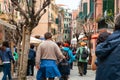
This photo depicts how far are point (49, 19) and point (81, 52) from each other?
67.4 meters

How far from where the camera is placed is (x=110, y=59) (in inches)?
224

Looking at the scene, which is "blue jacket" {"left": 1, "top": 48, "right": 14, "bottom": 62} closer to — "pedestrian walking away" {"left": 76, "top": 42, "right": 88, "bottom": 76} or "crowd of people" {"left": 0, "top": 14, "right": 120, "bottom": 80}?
"crowd of people" {"left": 0, "top": 14, "right": 120, "bottom": 80}

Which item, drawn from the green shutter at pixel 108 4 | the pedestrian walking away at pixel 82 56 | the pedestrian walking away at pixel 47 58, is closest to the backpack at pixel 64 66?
the pedestrian walking away at pixel 47 58

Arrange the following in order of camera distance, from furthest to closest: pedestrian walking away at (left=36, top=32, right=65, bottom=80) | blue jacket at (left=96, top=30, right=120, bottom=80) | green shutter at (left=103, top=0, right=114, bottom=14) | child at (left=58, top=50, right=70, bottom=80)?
green shutter at (left=103, top=0, right=114, bottom=14) < child at (left=58, top=50, right=70, bottom=80) < pedestrian walking away at (left=36, top=32, right=65, bottom=80) < blue jacket at (left=96, top=30, right=120, bottom=80)

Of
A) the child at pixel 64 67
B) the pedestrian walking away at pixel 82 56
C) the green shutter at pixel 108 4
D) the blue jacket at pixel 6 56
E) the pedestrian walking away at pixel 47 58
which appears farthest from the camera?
the green shutter at pixel 108 4

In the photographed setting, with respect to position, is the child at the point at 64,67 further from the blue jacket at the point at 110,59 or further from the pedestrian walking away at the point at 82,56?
the blue jacket at the point at 110,59

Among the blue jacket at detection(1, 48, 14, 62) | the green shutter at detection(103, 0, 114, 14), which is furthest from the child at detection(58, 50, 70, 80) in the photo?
the green shutter at detection(103, 0, 114, 14)

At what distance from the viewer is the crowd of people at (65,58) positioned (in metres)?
5.69

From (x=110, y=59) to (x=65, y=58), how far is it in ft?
31.6

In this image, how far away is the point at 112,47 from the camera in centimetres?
570

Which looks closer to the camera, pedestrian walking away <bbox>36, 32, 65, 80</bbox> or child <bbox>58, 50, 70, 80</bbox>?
pedestrian walking away <bbox>36, 32, 65, 80</bbox>

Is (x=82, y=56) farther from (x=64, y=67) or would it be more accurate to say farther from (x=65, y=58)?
(x=65, y=58)

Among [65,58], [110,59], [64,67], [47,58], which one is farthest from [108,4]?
[110,59]

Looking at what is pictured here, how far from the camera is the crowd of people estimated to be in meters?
5.69
